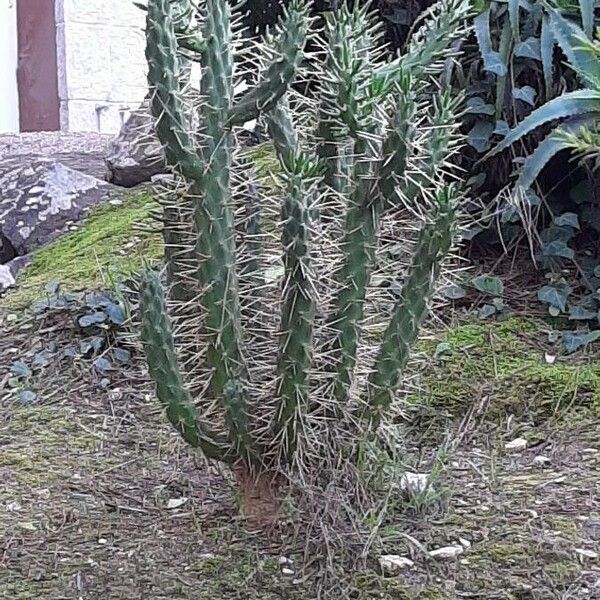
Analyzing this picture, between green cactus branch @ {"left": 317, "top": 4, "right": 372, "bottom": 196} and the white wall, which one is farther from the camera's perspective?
the white wall

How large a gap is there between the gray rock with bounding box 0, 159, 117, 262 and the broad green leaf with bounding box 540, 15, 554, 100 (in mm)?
1765

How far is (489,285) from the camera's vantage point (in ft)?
8.87

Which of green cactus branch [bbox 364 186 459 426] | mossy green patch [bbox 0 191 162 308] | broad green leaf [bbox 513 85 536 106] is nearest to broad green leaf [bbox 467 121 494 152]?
broad green leaf [bbox 513 85 536 106]

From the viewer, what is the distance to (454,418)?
2279 mm

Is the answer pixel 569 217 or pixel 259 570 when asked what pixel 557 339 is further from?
pixel 259 570

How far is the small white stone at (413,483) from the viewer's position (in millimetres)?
1787

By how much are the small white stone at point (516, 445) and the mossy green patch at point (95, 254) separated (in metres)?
1.17

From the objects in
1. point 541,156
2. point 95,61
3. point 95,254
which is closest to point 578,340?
point 541,156

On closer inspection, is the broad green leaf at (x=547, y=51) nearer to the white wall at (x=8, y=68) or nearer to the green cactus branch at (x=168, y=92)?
the green cactus branch at (x=168, y=92)

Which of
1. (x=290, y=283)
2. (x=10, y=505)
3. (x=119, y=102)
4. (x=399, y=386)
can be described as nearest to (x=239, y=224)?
(x=290, y=283)

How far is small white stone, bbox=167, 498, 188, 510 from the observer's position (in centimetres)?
188

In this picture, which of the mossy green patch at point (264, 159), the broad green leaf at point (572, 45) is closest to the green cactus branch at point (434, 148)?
the broad green leaf at point (572, 45)

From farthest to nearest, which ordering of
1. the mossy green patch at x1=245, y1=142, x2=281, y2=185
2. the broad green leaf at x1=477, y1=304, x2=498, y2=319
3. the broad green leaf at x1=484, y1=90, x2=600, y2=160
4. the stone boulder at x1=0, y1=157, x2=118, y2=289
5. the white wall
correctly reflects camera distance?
the white wall < the stone boulder at x1=0, y1=157, x2=118, y2=289 < the mossy green patch at x1=245, y1=142, x2=281, y2=185 < the broad green leaf at x1=477, y1=304, x2=498, y2=319 < the broad green leaf at x1=484, y1=90, x2=600, y2=160

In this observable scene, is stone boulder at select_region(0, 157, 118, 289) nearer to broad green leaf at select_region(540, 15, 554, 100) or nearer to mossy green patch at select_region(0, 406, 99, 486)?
mossy green patch at select_region(0, 406, 99, 486)
